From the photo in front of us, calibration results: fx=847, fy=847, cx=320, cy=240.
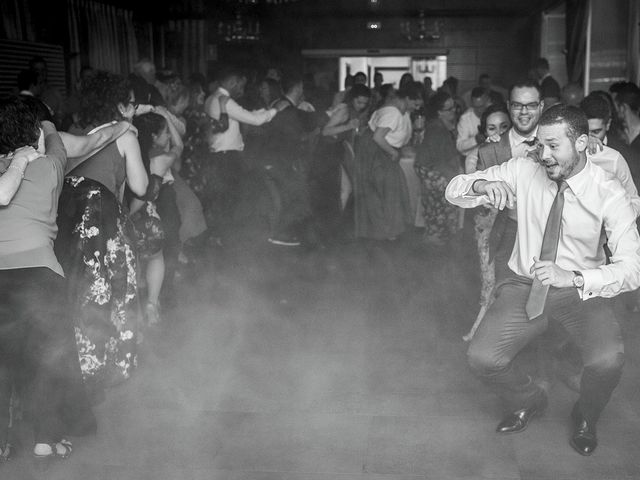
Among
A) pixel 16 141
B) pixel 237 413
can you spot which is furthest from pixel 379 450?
pixel 16 141

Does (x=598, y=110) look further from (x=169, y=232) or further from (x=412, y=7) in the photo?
(x=412, y=7)

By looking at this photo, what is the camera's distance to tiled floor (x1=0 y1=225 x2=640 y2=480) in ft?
9.64

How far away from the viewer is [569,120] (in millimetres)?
2902

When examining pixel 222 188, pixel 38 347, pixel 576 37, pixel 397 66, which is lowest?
pixel 38 347

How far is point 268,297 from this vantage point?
5359 millimetres

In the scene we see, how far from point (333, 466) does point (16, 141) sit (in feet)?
5.20

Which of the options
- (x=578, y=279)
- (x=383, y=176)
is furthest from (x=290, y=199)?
(x=578, y=279)

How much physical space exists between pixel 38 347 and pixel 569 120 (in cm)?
201

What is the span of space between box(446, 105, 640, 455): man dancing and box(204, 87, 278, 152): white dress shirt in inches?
125

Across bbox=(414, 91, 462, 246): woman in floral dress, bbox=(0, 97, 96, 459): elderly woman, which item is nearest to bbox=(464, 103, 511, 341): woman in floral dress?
bbox=(414, 91, 462, 246): woman in floral dress

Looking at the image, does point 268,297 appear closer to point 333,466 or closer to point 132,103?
point 132,103

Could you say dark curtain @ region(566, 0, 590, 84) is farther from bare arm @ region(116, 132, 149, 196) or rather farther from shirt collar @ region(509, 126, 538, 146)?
bare arm @ region(116, 132, 149, 196)

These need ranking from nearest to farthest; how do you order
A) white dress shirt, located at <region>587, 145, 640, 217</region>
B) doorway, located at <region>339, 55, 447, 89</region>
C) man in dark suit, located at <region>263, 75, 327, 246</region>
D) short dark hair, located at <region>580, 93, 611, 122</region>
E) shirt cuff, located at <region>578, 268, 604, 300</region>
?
1. shirt cuff, located at <region>578, 268, 604, 300</region>
2. white dress shirt, located at <region>587, 145, 640, 217</region>
3. short dark hair, located at <region>580, 93, 611, 122</region>
4. man in dark suit, located at <region>263, 75, 327, 246</region>
5. doorway, located at <region>339, 55, 447, 89</region>

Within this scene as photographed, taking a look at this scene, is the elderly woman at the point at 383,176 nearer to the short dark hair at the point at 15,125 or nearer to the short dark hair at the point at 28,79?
the short dark hair at the point at 28,79
